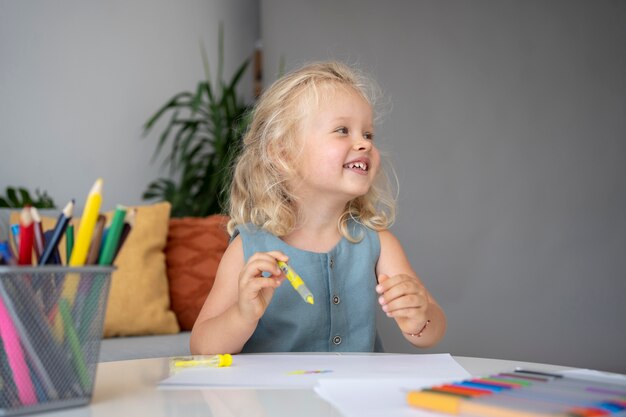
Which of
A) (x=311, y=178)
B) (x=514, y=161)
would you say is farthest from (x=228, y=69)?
(x=311, y=178)

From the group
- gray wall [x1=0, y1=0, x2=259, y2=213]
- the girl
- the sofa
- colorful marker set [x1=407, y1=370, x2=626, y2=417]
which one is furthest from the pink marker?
gray wall [x1=0, y1=0, x2=259, y2=213]

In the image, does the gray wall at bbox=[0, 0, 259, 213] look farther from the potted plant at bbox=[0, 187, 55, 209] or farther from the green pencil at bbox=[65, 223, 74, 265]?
the green pencil at bbox=[65, 223, 74, 265]

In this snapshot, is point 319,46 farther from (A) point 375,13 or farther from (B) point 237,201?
(B) point 237,201

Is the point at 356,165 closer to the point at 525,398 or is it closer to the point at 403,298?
the point at 403,298

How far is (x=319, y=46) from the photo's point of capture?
A: 12.1 ft

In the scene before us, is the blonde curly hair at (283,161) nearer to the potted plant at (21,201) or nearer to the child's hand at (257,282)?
the child's hand at (257,282)

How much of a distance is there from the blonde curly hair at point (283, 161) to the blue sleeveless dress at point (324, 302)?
1.7 inches

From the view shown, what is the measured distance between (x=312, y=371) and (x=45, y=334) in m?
0.30

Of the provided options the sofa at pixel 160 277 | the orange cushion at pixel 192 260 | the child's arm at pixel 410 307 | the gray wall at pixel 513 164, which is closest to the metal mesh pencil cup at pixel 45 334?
the child's arm at pixel 410 307

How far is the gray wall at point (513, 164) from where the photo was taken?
3061mm

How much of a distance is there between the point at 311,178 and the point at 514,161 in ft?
6.84

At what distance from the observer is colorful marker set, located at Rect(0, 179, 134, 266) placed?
1.85 feet

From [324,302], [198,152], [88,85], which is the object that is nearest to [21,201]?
[88,85]

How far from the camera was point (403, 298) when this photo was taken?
92cm
